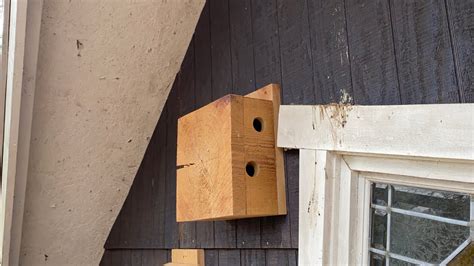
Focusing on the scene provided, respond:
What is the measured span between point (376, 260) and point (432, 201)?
0.17m

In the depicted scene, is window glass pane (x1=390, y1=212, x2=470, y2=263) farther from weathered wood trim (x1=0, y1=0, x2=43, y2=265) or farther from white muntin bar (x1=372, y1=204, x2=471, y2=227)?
weathered wood trim (x1=0, y1=0, x2=43, y2=265)

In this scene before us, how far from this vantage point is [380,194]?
910 mm

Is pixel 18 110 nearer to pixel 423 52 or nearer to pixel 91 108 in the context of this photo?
pixel 91 108

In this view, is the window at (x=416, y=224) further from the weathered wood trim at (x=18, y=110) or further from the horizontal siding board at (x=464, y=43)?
the weathered wood trim at (x=18, y=110)

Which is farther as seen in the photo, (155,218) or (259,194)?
(155,218)

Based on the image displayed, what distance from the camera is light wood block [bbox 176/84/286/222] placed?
999 millimetres

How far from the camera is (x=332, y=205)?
3.10 ft

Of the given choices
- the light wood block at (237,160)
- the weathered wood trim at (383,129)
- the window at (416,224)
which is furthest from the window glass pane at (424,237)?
the light wood block at (237,160)

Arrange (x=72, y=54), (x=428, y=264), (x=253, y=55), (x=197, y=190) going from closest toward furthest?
(x=428, y=264)
(x=197, y=190)
(x=253, y=55)
(x=72, y=54)

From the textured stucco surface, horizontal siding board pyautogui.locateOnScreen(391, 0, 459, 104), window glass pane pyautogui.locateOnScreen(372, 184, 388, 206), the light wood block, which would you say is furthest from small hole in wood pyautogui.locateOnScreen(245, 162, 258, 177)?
the textured stucco surface

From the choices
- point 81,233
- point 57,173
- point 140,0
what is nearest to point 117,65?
point 140,0

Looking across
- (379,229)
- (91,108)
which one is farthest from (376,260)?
(91,108)

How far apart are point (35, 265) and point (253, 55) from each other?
1.10 metres

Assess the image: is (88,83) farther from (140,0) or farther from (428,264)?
(428,264)
